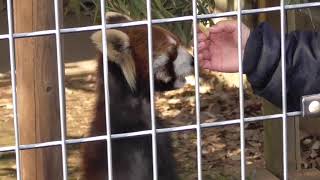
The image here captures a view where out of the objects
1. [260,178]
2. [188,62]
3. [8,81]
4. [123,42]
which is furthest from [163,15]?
[8,81]

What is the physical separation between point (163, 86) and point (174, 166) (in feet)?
1.34

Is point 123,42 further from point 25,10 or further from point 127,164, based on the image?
point 25,10

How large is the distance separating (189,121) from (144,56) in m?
2.15

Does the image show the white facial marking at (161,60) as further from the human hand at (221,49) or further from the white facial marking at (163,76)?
the human hand at (221,49)

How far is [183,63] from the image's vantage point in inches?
152

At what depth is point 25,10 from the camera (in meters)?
2.46

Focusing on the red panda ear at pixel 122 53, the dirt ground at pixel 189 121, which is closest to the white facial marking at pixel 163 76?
the red panda ear at pixel 122 53

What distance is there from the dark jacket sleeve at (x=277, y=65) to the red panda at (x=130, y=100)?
3.95 feet

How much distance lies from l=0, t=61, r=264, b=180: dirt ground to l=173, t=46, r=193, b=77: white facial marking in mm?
611

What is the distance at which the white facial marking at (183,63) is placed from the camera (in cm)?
383

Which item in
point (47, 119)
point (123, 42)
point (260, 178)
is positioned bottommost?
point (260, 178)

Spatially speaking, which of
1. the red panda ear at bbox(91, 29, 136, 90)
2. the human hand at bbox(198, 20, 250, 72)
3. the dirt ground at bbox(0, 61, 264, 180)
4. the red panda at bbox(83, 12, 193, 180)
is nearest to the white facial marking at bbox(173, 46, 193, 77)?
the red panda at bbox(83, 12, 193, 180)

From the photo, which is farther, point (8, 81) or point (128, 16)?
point (8, 81)

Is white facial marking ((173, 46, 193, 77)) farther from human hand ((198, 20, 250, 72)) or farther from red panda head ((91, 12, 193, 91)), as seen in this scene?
human hand ((198, 20, 250, 72))
